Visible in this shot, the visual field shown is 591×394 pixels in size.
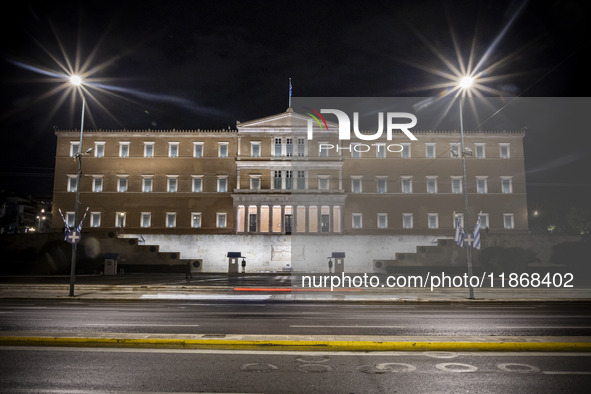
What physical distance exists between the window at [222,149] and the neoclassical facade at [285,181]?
13cm

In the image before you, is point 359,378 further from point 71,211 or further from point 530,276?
point 71,211

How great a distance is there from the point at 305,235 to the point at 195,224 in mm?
14949

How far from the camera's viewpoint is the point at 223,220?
54.4m

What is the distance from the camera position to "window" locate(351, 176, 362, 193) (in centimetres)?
5425

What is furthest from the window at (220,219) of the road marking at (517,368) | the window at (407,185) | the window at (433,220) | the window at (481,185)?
the road marking at (517,368)

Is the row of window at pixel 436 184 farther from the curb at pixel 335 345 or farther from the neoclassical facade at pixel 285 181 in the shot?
the curb at pixel 335 345

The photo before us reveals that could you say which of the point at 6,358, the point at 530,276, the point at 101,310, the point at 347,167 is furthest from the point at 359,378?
the point at 347,167

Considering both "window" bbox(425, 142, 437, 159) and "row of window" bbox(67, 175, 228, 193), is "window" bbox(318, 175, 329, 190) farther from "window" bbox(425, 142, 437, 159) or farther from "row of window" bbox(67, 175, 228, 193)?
"window" bbox(425, 142, 437, 159)

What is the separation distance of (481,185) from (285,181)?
24.1 metres

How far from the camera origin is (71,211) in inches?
2137

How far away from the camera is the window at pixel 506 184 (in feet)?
177

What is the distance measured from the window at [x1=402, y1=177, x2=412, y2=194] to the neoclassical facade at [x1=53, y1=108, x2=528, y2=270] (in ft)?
0.40

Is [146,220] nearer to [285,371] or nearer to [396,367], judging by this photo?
[285,371]

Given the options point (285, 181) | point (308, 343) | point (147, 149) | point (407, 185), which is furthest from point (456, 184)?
point (308, 343)
